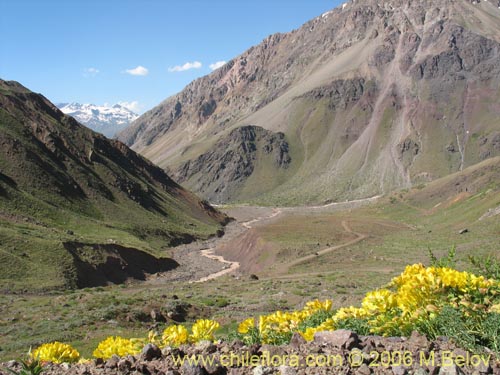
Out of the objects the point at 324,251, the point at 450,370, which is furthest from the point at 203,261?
the point at 450,370

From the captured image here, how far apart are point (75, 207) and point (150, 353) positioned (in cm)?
6733

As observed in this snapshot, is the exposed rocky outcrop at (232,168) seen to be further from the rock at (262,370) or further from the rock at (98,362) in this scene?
the rock at (262,370)

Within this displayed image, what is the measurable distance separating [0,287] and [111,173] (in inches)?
1940

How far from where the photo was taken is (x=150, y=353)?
494 cm

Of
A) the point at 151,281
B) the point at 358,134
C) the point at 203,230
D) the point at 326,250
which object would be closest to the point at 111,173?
the point at 203,230

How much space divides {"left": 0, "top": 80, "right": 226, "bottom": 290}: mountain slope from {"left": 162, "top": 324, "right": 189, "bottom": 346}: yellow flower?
35293 millimetres

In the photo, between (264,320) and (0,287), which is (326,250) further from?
(264,320)

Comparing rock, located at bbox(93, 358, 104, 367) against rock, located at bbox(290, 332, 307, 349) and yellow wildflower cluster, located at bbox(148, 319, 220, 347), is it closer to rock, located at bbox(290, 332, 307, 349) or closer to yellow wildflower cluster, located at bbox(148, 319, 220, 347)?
yellow wildflower cluster, located at bbox(148, 319, 220, 347)

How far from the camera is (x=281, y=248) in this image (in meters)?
52.6

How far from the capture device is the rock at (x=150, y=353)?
491 centimetres

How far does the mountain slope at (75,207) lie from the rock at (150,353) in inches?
1411

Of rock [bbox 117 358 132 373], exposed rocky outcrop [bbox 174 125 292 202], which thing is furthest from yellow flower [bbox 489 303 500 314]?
exposed rocky outcrop [bbox 174 125 292 202]

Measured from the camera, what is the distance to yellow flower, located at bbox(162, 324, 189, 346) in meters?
5.42

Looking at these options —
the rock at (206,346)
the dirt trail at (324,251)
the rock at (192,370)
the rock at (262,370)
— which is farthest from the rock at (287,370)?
the dirt trail at (324,251)
